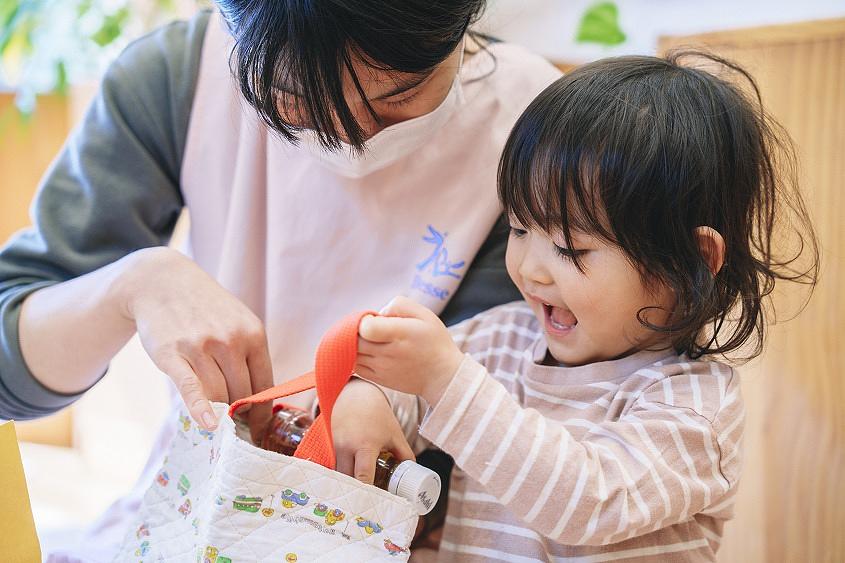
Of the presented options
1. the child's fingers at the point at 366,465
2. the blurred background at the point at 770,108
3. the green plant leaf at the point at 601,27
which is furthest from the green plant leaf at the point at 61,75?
the child's fingers at the point at 366,465

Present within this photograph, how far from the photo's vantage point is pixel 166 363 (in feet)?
2.37

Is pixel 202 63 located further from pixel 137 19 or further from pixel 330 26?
pixel 137 19

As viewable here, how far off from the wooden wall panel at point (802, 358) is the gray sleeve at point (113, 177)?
25.0 inches

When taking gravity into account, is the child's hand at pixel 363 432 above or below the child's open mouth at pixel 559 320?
below

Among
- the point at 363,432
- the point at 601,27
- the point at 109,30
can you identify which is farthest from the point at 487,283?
the point at 109,30

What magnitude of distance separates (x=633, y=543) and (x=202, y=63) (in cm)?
70

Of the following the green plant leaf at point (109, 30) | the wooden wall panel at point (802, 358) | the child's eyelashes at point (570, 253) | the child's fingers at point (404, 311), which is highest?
the green plant leaf at point (109, 30)

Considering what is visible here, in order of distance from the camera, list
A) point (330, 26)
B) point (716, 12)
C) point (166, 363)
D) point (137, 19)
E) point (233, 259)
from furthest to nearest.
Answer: point (137, 19) → point (716, 12) → point (233, 259) → point (166, 363) → point (330, 26)

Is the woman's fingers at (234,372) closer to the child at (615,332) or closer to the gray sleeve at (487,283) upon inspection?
the child at (615,332)

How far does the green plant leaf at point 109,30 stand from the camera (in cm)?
179

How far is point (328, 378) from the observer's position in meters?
0.64

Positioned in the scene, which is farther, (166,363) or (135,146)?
(135,146)

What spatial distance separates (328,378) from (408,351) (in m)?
0.06

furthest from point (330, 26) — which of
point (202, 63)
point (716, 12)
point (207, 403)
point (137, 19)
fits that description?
point (137, 19)
